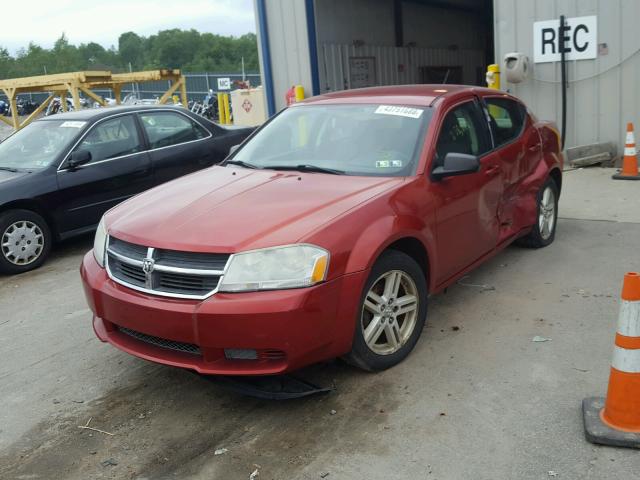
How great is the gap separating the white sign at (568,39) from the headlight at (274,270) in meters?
8.39

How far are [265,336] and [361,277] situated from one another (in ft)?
2.00

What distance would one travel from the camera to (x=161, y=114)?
8.01 metres

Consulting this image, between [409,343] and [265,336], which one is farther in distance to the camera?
[409,343]

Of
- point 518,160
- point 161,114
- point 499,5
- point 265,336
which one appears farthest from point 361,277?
point 499,5

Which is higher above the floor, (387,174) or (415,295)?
(387,174)

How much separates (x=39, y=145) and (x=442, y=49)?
50.3ft

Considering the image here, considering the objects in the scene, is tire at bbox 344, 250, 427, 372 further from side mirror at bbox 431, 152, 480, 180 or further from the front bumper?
side mirror at bbox 431, 152, 480, 180

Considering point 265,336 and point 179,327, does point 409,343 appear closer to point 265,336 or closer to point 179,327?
point 265,336

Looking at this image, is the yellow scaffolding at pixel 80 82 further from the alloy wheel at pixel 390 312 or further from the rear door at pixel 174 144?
the alloy wheel at pixel 390 312

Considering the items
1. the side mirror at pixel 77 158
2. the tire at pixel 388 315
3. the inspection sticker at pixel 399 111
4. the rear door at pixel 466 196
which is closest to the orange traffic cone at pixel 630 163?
the rear door at pixel 466 196

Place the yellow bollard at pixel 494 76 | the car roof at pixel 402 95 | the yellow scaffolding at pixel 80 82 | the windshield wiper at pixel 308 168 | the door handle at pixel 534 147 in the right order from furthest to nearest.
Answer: the yellow scaffolding at pixel 80 82, the yellow bollard at pixel 494 76, the door handle at pixel 534 147, the car roof at pixel 402 95, the windshield wiper at pixel 308 168

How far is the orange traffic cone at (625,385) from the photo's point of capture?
9.32ft

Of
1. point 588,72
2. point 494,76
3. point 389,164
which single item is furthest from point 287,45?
point 389,164

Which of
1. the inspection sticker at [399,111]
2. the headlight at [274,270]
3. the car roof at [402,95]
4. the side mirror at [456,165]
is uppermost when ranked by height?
the car roof at [402,95]
